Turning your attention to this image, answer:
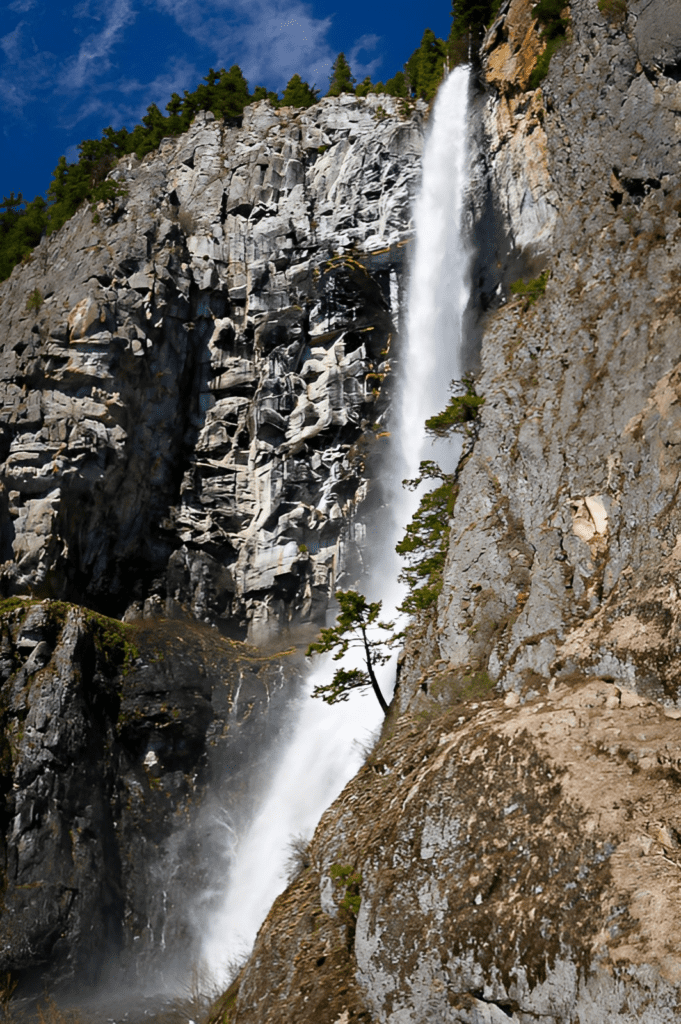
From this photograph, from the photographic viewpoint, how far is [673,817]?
30.0ft

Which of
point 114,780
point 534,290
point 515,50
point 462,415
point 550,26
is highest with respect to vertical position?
point 515,50

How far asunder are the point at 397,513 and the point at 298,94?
27.5 metres

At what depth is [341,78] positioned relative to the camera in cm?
→ 4522

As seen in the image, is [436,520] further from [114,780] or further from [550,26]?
[550,26]

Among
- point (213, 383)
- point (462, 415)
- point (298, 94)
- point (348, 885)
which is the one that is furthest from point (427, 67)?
point (348, 885)

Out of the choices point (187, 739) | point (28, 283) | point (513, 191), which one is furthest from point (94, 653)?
point (513, 191)

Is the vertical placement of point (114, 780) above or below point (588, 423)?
below

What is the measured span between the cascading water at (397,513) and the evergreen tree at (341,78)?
8712 millimetres

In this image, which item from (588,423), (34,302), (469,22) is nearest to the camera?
(588,423)

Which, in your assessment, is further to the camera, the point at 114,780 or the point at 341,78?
the point at 341,78

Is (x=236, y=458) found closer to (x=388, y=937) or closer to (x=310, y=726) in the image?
(x=310, y=726)

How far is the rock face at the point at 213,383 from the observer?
33.4 m

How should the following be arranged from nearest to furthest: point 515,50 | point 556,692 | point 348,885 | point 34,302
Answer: point 556,692 → point 348,885 → point 515,50 → point 34,302

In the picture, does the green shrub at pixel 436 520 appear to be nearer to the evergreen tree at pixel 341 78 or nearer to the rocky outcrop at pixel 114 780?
the rocky outcrop at pixel 114 780
